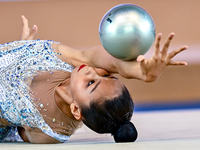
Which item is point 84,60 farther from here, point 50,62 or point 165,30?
point 165,30

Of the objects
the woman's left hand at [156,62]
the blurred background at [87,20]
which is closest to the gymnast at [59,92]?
the woman's left hand at [156,62]

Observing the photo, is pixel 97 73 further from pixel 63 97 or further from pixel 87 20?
pixel 87 20

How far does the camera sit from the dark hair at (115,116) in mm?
1056

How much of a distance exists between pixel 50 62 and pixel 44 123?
236 mm

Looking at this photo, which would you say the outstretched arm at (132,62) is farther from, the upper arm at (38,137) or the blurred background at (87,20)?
the blurred background at (87,20)

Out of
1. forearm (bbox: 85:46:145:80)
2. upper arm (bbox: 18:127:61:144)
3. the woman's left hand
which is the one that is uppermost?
the woman's left hand

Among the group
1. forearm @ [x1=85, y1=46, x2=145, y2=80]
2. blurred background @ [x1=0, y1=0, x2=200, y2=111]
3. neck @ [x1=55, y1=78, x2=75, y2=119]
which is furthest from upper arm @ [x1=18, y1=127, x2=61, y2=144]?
blurred background @ [x1=0, y1=0, x2=200, y2=111]

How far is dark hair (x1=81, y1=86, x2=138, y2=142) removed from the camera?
3.46 feet

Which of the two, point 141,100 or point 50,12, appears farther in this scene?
point 50,12

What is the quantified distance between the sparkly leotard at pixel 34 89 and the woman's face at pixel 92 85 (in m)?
0.14

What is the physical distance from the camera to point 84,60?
1262 millimetres

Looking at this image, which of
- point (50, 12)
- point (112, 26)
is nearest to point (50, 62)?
point (112, 26)

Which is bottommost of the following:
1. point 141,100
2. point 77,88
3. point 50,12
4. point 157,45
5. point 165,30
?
point 141,100

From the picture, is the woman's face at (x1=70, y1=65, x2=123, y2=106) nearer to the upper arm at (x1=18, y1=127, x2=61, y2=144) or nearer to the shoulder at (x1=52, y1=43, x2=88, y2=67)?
the shoulder at (x1=52, y1=43, x2=88, y2=67)
